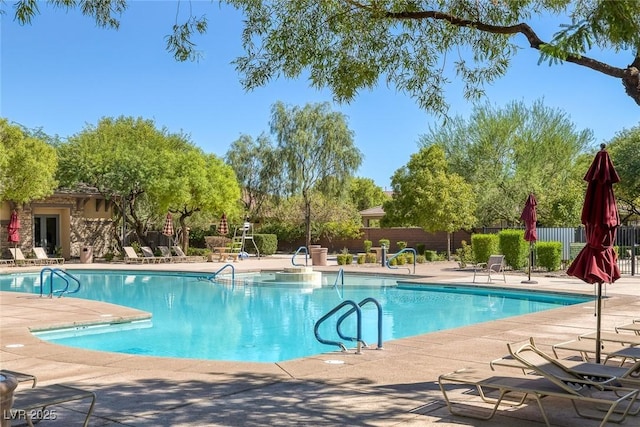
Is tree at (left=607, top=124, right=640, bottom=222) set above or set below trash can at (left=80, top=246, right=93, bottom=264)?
above

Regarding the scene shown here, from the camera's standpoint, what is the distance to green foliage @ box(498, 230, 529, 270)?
24.7 m

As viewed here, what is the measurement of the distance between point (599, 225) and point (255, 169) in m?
37.8

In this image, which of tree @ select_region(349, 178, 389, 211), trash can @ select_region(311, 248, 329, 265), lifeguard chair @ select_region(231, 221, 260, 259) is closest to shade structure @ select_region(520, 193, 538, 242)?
trash can @ select_region(311, 248, 329, 265)

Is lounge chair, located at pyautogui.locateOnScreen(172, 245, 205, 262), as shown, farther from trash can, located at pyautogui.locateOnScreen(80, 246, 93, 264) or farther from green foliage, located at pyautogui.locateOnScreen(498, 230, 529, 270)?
green foliage, located at pyautogui.locateOnScreen(498, 230, 529, 270)

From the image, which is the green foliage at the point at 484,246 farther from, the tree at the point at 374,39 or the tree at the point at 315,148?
the tree at the point at 374,39

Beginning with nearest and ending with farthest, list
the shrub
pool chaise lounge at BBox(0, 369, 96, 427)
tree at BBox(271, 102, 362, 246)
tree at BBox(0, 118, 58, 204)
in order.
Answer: pool chaise lounge at BBox(0, 369, 96, 427), tree at BBox(0, 118, 58, 204), the shrub, tree at BBox(271, 102, 362, 246)

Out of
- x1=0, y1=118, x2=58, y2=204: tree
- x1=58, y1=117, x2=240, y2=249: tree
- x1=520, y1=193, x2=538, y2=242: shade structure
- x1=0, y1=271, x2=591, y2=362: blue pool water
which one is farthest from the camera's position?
x1=58, y1=117, x2=240, y2=249: tree

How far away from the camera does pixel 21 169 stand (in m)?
28.6

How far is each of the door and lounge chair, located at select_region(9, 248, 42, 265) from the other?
11.1ft

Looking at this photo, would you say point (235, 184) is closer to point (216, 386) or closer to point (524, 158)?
point (524, 158)

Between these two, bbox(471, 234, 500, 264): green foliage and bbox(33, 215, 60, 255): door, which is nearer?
bbox(471, 234, 500, 264): green foliage

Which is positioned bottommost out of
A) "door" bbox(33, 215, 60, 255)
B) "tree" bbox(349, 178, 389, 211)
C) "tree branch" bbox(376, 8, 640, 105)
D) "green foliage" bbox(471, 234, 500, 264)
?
"green foliage" bbox(471, 234, 500, 264)

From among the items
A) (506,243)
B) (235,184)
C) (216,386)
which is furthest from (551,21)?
(235,184)

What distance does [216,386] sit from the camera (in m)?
6.99
